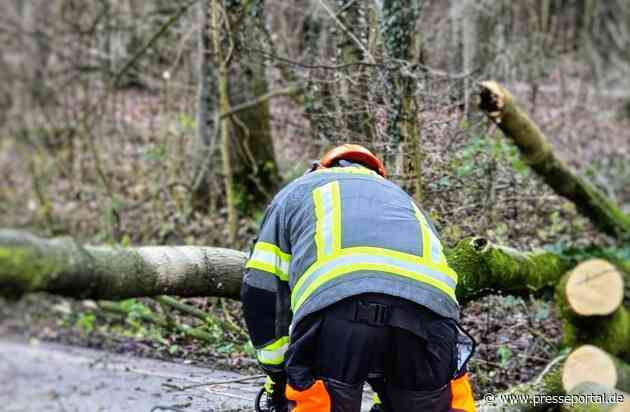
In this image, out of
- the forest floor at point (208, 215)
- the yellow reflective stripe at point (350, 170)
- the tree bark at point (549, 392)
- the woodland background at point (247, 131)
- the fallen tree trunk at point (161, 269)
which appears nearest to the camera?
the fallen tree trunk at point (161, 269)

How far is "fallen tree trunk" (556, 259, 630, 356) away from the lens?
494 cm

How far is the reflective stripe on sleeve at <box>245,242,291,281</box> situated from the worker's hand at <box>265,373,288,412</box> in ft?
1.57

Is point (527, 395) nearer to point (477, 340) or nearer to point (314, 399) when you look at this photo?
point (477, 340)

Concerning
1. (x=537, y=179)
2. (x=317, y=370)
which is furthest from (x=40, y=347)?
(x=537, y=179)

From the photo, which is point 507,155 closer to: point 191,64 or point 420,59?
point 420,59

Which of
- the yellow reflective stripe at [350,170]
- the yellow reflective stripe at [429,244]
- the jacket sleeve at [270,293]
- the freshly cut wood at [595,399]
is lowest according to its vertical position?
the freshly cut wood at [595,399]

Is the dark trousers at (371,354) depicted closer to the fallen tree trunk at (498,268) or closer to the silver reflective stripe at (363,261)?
the silver reflective stripe at (363,261)

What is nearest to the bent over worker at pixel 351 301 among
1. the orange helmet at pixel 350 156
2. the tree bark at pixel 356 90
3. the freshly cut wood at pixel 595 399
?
the orange helmet at pixel 350 156

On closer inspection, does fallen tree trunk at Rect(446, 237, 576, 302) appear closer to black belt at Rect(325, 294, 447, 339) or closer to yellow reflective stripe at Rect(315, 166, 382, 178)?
yellow reflective stripe at Rect(315, 166, 382, 178)

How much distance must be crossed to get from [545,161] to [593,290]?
141 cm

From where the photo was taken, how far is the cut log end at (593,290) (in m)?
4.93

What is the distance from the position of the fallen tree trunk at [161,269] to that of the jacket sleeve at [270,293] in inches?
14.4

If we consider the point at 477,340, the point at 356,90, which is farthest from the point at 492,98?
the point at 477,340

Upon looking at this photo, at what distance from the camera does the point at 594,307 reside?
500 centimetres
